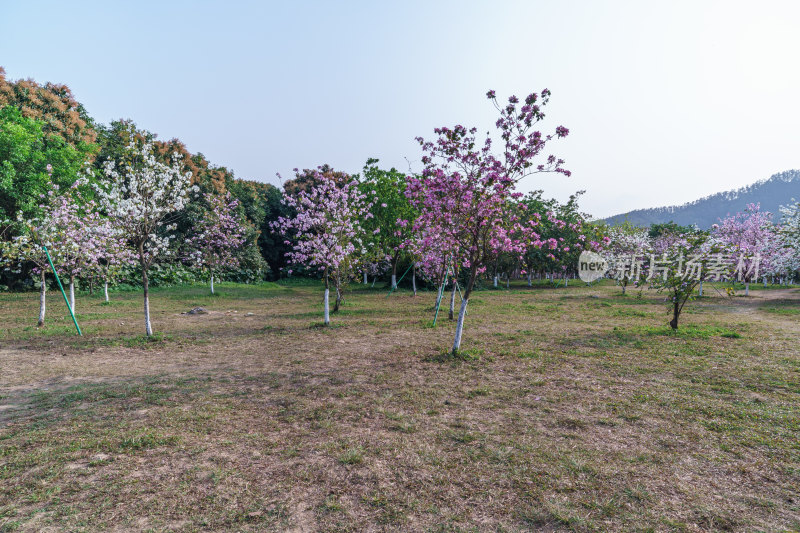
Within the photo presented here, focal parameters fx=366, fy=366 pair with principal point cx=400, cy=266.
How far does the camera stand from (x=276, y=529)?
4324 mm

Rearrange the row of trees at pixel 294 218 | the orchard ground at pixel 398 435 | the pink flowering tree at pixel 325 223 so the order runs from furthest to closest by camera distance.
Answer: the pink flowering tree at pixel 325 223 < the row of trees at pixel 294 218 < the orchard ground at pixel 398 435

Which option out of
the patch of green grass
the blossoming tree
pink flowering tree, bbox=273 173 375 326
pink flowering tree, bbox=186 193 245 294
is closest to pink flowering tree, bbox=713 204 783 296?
the blossoming tree

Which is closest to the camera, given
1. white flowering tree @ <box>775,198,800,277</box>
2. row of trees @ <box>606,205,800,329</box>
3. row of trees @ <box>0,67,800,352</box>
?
row of trees @ <box>0,67,800,352</box>

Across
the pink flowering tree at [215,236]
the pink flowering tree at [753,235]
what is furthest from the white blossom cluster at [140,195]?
the pink flowering tree at [753,235]

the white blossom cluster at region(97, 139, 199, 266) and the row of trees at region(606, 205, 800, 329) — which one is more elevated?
the white blossom cluster at region(97, 139, 199, 266)

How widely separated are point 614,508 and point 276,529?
427 cm

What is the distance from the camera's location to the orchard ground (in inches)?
184

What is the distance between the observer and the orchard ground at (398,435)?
184 inches

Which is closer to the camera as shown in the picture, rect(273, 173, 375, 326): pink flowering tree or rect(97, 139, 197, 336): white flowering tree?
rect(97, 139, 197, 336): white flowering tree

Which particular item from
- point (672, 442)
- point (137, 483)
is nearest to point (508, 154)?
point (672, 442)

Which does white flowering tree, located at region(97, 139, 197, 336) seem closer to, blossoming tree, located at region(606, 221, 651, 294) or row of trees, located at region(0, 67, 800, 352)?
row of trees, located at region(0, 67, 800, 352)

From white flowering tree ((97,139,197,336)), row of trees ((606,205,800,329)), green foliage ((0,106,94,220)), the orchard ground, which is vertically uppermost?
green foliage ((0,106,94,220))

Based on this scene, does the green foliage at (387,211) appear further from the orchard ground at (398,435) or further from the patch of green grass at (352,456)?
the patch of green grass at (352,456)

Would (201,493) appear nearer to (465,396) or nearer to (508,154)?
(465,396)
